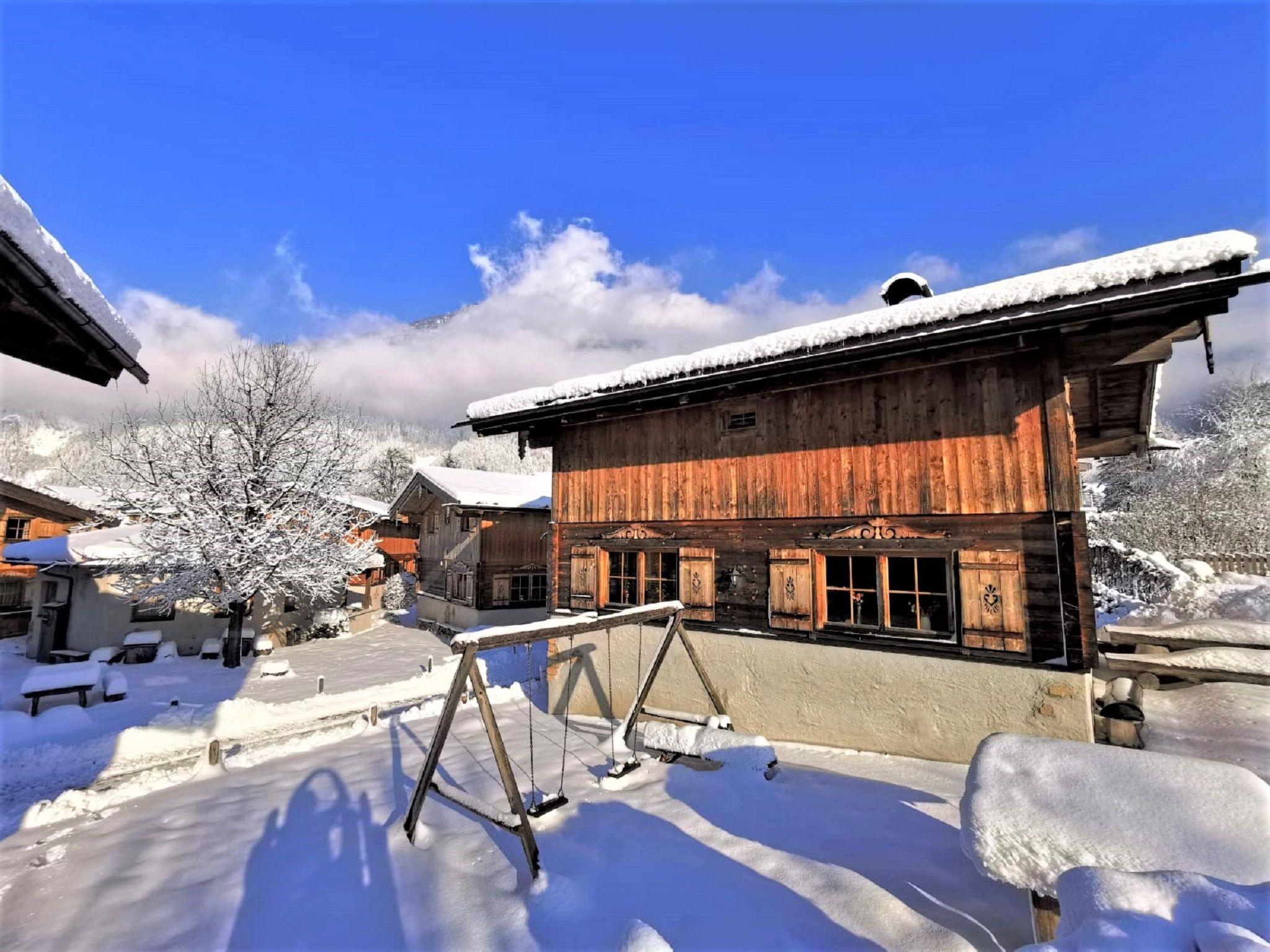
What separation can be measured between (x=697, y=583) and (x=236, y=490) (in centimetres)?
1541

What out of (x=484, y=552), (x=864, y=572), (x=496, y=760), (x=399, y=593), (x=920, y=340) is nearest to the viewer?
(x=496, y=760)

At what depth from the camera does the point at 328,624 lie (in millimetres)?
24797

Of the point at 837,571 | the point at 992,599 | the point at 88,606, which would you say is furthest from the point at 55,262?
the point at 88,606

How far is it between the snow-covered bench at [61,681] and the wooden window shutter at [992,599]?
1827 centimetres

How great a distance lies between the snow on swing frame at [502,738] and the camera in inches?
217

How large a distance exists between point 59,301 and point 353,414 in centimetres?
1945

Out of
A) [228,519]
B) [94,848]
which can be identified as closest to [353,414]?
[228,519]

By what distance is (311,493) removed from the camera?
61.9 ft

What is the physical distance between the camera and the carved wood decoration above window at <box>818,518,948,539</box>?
816 centimetres

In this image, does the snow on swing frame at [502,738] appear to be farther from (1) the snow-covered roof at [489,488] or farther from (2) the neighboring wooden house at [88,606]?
(2) the neighboring wooden house at [88,606]

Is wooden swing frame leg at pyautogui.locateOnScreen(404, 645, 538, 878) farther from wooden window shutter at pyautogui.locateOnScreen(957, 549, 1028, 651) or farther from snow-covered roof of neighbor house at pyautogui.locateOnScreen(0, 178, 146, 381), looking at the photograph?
wooden window shutter at pyautogui.locateOnScreen(957, 549, 1028, 651)

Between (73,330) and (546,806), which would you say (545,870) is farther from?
(73,330)

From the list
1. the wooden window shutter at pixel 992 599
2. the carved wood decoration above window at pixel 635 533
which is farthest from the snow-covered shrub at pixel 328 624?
the wooden window shutter at pixel 992 599

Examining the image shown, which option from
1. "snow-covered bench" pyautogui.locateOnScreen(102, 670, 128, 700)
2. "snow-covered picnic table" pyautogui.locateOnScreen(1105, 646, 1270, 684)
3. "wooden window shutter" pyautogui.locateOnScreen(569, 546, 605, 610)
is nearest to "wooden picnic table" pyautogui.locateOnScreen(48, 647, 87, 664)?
"snow-covered bench" pyautogui.locateOnScreen(102, 670, 128, 700)
